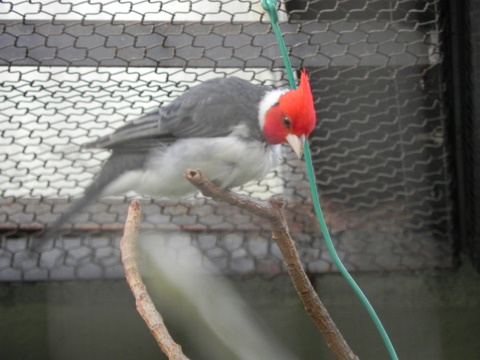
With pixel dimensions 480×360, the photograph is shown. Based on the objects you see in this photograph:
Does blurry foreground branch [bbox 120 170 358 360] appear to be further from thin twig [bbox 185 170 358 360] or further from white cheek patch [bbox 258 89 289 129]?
white cheek patch [bbox 258 89 289 129]

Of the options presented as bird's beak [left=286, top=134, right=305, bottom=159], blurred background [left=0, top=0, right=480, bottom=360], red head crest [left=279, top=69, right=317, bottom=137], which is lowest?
blurred background [left=0, top=0, right=480, bottom=360]

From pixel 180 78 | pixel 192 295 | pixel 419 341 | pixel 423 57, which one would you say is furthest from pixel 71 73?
pixel 419 341

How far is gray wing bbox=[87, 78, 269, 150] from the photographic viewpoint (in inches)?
33.4

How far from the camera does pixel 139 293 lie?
71 cm

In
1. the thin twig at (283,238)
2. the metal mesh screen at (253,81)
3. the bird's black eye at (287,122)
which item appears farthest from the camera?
the metal mesh screen at (253,81)

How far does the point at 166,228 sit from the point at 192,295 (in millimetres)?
148

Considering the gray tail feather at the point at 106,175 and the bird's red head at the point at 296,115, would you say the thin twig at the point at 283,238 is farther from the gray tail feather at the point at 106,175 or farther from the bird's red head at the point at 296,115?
the gray tail feather at the point at 106,175

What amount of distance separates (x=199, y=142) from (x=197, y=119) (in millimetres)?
31

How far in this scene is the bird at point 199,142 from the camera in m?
0.83

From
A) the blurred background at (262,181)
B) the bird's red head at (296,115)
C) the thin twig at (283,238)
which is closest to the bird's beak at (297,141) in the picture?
the bird's red head at (296,115)

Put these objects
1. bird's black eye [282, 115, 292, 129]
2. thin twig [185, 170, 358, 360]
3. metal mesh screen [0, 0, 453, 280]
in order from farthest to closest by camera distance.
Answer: metal mesh screen [0, 0, 453, 280]
bird's black eye [282, 115, 292, 129]
thin twig [185, 170, 358, 360]

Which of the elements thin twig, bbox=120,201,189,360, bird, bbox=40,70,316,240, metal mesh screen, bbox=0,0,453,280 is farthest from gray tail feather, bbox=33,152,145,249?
metal mesh screen, bbox=0,0,453,280

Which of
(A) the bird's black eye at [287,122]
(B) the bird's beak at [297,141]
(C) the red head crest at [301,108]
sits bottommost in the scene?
(B) the bird's beak at [297,141]

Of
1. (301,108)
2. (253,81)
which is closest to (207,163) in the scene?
(301,108)
